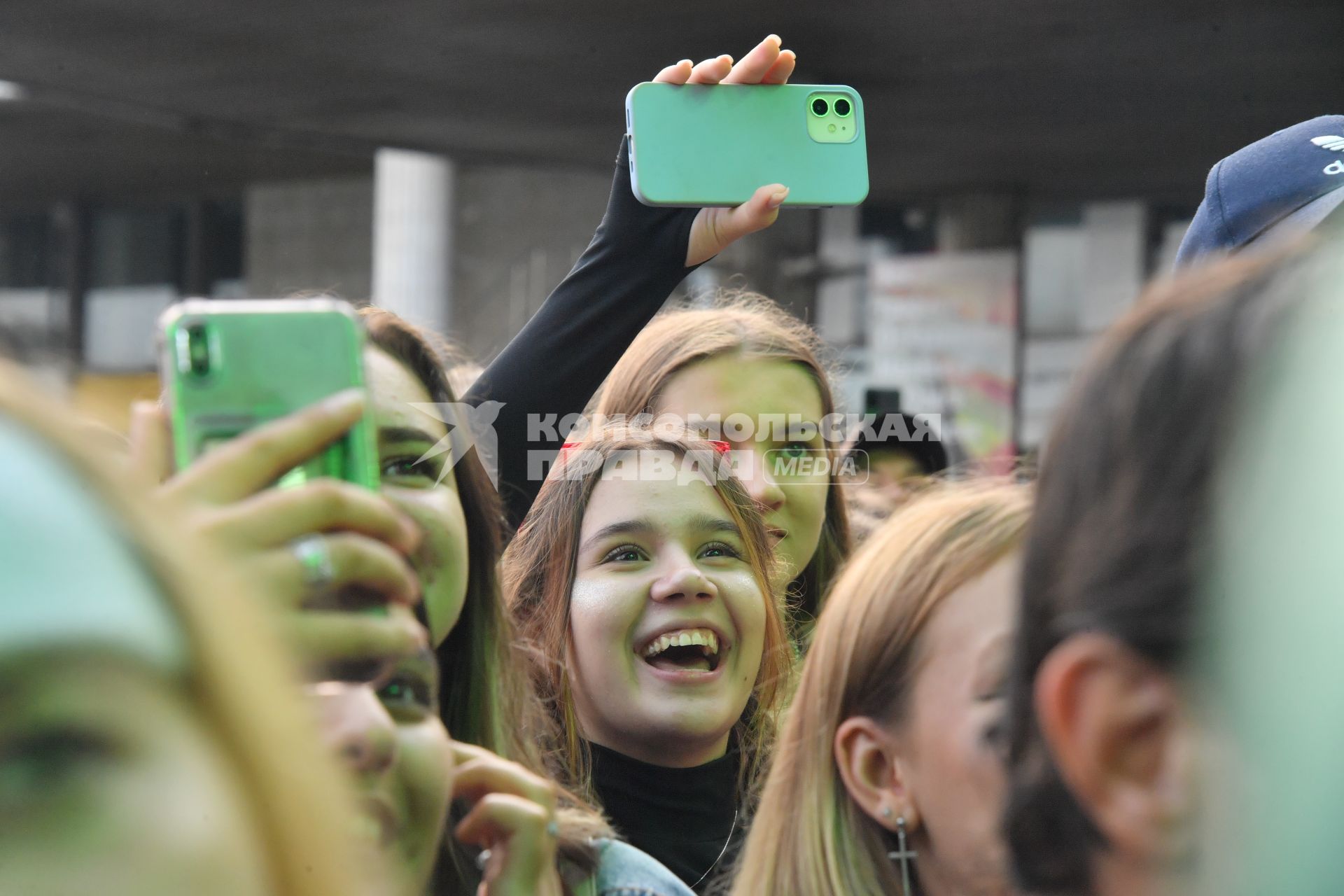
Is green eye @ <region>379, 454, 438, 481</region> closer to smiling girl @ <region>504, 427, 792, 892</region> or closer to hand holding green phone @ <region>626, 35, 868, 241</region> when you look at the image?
hand holding green phone @ <region>626, 35, 868, 241</region>

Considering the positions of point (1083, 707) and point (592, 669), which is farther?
point (592, 669)

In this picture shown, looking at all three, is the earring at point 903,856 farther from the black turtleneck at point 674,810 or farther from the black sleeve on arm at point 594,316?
the black sleeve on arm at point 594,316

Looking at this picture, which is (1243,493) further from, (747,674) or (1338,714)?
(747,674)

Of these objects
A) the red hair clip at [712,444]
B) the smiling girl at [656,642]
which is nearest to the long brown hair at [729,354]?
the red hair clip at [712,444]

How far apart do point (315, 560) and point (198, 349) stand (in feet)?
0.57

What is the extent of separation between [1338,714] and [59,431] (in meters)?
0.54

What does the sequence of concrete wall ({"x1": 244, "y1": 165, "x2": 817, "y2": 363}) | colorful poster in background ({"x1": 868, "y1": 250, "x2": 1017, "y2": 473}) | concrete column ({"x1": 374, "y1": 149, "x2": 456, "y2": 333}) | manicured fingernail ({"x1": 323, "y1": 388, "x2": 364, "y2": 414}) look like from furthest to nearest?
concrete wall ({"x1": 244, "y1": 165, "x2": 817, "y2": 363}) → concrete column ({"x1": 374, "y1": 149, "x2": 456, "y2": 333}) → colorful poster in background ({"x1": 868, "y1": 250, "x2": 1017, "y2": 473}) → manicured fingernail ({"x1": 323, "y1": 388, "x2": 364, "y2": 414})

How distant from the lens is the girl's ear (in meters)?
1.21

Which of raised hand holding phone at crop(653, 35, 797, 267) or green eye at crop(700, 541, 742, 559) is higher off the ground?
raised hand holding phone at crop(653, 35, 797, 267)

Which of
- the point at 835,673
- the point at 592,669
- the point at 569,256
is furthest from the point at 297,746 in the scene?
the point at 569,256

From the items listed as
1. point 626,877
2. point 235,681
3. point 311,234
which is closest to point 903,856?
point 626,877

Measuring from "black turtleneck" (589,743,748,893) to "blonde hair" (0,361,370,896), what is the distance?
113 cm

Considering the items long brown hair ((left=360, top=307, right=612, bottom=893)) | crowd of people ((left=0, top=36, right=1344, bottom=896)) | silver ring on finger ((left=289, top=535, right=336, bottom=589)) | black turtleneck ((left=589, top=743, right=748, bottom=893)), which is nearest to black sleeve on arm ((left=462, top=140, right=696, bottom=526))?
crowd of people ((left=0, top=36, right=1344, bottom=896))

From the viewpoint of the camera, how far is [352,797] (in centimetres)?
77
